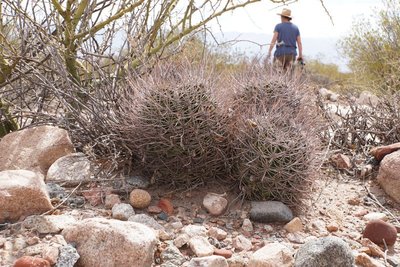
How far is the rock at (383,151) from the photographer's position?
473 centimetres

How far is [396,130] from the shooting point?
212 inches

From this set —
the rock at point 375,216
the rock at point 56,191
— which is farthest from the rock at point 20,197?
the rock at point 375,216

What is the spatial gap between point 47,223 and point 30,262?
1.47 ft

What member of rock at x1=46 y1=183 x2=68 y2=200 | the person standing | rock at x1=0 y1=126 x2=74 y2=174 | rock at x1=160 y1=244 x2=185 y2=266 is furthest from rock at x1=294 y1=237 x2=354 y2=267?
the person standing

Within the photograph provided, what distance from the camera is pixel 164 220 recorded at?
3.35 meters

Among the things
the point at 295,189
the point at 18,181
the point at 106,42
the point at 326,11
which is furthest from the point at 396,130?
the point at 18,181

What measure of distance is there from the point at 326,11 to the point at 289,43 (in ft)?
12.3

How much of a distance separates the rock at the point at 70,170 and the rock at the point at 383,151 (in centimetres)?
256

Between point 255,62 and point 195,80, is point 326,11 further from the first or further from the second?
point 195,80

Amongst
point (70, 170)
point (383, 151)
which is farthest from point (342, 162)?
point (70, 170)

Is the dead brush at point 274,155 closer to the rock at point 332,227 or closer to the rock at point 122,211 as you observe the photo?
the rock at point 332,227

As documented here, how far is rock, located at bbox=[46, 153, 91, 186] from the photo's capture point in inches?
148

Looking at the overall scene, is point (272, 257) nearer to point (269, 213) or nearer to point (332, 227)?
point (269, 213)

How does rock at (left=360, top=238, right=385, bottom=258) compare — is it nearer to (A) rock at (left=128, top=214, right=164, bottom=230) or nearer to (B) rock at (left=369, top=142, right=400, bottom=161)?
(A) rock at (left=128, top=214, right=164, bottom=230)
